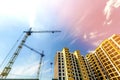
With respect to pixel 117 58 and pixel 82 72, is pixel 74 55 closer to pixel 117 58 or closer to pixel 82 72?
pixel 82 72

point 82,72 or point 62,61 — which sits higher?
point 62,61

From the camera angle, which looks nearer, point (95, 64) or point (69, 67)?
point (69, 67)

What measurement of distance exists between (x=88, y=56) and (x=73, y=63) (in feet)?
73.8

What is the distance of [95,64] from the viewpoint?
100438 millimetres

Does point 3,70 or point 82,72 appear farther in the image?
point 82,72

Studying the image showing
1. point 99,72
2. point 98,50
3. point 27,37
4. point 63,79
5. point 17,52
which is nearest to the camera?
point 17,52

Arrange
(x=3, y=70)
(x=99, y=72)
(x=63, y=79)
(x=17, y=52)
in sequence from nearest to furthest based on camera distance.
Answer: (x=3, y=70), (x=17, y=52), (x=63, y=79), (x=99, y=72)

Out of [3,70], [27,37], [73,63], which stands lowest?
[3,70]

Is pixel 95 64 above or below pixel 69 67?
above

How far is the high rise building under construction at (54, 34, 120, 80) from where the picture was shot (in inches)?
3283

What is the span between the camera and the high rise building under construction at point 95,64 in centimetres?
8339

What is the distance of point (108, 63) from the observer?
294 feet

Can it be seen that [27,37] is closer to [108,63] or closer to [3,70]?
[3,70]

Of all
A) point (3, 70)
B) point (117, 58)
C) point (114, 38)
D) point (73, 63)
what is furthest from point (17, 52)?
point (114, 38)
